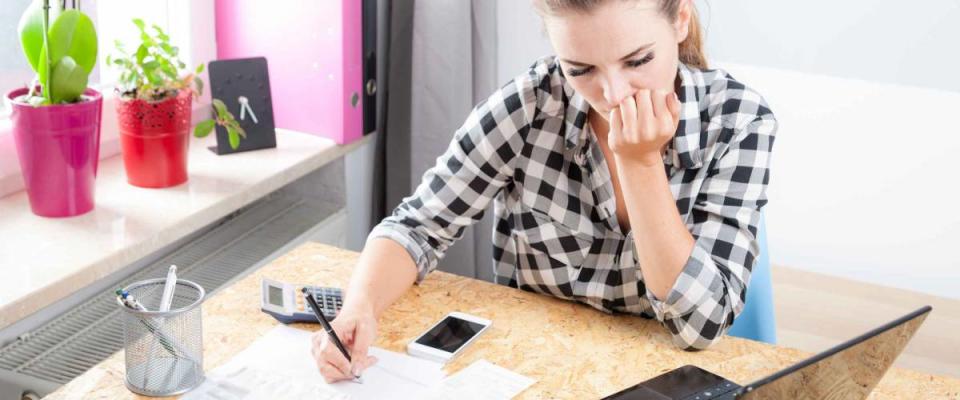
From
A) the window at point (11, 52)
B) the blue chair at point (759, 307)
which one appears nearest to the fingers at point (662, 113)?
the blue chair at point (759, 307)

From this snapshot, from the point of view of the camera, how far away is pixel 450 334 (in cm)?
136

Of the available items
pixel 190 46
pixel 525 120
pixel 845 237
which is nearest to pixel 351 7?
pixel 190 46

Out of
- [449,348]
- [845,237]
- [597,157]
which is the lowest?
[845,237]

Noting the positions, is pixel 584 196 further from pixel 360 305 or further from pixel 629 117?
pixel 360 305

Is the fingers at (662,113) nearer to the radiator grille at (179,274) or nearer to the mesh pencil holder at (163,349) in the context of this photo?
the mesh pencil holder at (163,349)

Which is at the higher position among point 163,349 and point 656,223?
point 656,223

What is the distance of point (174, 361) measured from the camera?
1.21 metres

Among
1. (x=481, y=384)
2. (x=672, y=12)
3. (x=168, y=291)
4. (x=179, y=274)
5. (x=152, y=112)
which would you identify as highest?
(x=672, y=12)

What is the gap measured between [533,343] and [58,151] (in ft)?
2.58

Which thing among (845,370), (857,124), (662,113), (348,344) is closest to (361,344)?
(348,344)

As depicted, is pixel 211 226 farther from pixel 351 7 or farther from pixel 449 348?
pixel 449 348

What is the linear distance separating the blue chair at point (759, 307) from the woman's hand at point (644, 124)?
0.32 meters

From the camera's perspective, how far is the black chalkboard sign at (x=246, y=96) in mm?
2018

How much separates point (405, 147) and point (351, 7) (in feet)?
1.31
